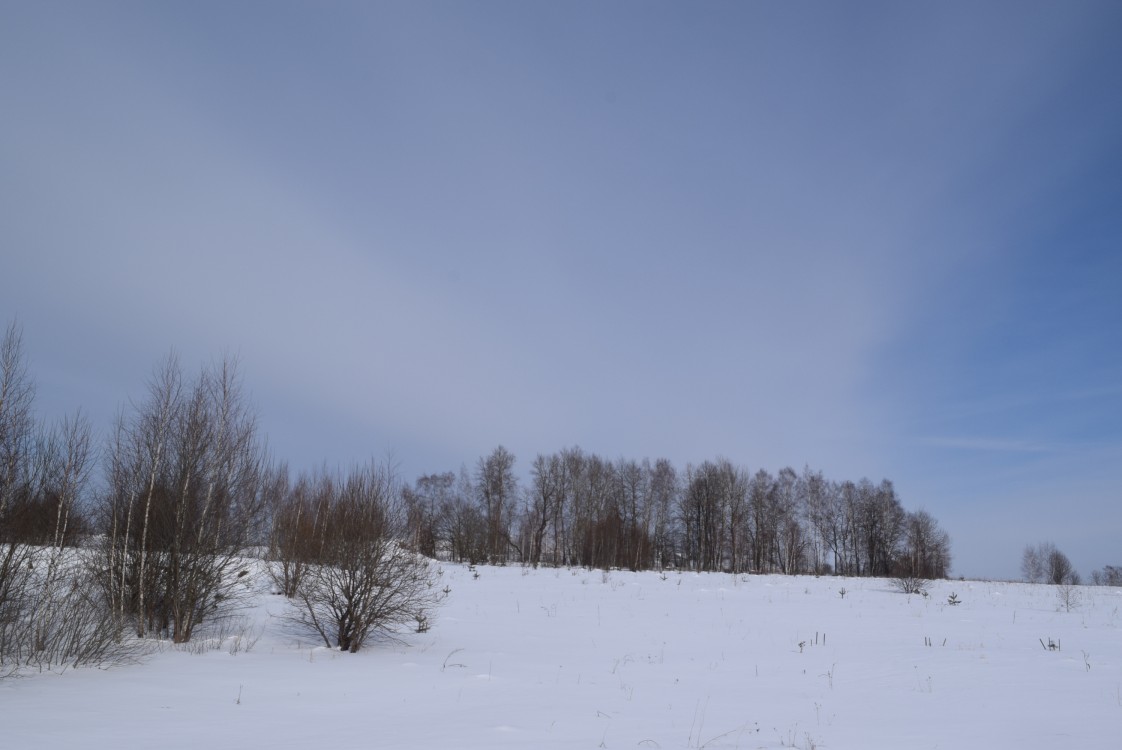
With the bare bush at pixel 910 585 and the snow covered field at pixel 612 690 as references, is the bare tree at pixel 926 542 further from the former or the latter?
the snow covered field at pixel 612 690

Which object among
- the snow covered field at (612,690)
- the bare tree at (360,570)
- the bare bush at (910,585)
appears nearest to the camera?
the snow covered field at (612,690)

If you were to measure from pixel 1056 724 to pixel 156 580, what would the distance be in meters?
15.3

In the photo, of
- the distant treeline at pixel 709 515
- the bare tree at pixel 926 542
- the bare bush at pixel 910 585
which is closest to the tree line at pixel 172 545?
the bare bush at pixel 910 585

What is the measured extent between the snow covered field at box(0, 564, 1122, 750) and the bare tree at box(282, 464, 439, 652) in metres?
0.65

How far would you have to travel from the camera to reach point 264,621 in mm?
15375

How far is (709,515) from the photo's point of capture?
6231 centimetres

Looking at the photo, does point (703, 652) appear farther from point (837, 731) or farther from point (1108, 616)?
point (1108, 616)

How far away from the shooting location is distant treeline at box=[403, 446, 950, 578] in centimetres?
5972

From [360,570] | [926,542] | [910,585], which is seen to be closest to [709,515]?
[926,542]

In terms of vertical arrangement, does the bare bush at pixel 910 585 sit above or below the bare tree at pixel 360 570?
below

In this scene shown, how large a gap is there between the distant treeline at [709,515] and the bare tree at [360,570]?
1761 inches

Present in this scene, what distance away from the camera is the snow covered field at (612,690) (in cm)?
666

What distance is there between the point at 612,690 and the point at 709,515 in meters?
55.4

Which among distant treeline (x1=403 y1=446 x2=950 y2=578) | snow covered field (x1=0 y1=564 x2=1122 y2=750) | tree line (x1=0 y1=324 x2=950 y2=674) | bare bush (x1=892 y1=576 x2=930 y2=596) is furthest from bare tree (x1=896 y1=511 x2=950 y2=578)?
tree line (x1=0 y1=324 x2=950 y2=674)
